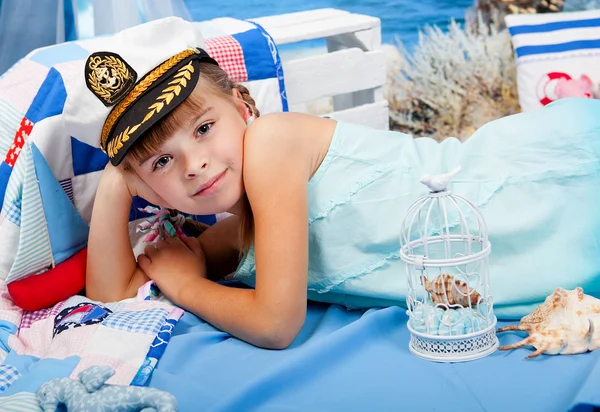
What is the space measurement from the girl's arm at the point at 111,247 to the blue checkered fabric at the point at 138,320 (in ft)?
0.53

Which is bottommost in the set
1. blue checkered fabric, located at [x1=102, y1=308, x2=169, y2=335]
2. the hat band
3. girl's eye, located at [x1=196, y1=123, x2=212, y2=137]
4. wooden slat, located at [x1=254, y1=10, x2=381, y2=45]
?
blue checkered fabric, located at [x1=102, y1=308, x2=169, y2=335]

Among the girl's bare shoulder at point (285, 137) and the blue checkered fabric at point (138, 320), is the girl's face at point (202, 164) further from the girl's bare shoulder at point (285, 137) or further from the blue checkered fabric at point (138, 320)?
the blue checkered fabric at point (138, 320)

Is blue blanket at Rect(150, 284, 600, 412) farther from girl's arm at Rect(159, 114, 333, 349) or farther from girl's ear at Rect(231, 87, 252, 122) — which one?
girl's ear at Rect(231, 87, 252, 122)

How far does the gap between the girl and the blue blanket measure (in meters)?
0.07

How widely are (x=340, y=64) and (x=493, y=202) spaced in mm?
874

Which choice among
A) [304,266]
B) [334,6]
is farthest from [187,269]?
[334,6]

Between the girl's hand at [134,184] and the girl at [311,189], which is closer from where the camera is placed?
the girl at [311,189]

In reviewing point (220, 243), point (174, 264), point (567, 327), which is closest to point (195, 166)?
point (174, 264)

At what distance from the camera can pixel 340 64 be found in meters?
2.09

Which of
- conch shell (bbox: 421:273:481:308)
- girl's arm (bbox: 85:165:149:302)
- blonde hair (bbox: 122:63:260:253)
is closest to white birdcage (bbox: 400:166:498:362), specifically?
conch shell (bbox: 421:273:481:308)

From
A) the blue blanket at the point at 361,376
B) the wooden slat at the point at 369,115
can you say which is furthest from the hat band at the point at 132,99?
the wooden slat at the point at 369,115

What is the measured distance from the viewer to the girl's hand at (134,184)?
139 cm

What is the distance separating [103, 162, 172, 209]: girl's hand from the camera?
139cm

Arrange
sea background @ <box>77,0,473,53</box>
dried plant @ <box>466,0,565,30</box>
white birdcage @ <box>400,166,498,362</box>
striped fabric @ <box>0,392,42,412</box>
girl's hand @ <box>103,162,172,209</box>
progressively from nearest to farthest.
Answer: striped fabric @ <box>0,392,42,412</box>
white birdcage @ <box>400,166,498,362</box>
girl's hand @ <box>103,162,172,209</box>
sea background @ <box>77,0,473,53</box>
dried plant @ <box>466,0,565,30</box>
